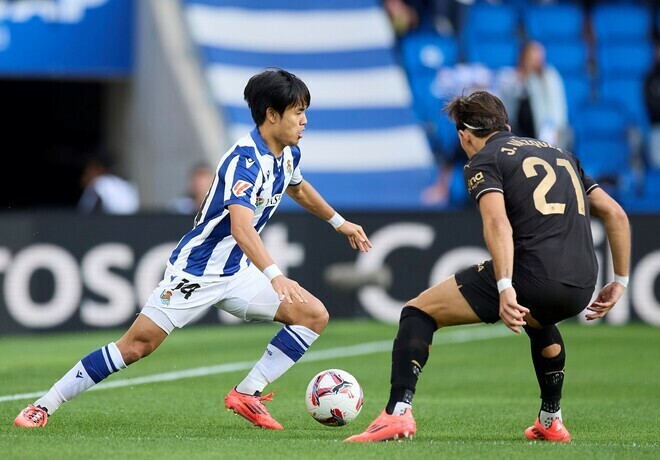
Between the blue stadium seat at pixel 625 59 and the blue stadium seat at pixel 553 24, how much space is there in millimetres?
514

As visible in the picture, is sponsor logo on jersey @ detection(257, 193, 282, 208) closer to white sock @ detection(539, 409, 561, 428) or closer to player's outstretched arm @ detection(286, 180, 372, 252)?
player's outstretched arm @ detection(286, 180, 372, 252)

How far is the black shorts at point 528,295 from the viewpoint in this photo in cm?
661

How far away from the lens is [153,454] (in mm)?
6121

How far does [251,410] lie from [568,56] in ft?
51.2

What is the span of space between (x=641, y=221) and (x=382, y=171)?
245 inches

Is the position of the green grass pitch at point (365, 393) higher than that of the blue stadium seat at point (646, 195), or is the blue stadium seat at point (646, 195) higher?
the green grass pitch at point (365, 393)

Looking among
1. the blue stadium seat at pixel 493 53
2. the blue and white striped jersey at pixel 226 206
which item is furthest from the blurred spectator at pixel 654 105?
the blue and white striped jersey at pixel 226 206

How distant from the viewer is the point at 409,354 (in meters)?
6.72

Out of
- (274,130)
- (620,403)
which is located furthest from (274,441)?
(620,403)

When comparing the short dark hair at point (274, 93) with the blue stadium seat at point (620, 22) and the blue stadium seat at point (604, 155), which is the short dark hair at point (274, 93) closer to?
the blue stadium seat at point (604, 155)

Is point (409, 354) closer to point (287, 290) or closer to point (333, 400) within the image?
point (287, 290)

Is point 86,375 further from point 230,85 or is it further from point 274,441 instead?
point 230,85

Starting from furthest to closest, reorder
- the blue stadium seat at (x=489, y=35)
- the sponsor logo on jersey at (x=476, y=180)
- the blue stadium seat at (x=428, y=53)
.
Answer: the blue stadium seat at (x=489, y=35) < the blue stadium seat at (x=428, y=53) < the sponsor logo on jersey at (x=476, y=180)

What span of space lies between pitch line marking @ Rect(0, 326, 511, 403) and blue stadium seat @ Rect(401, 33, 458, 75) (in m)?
6.66
